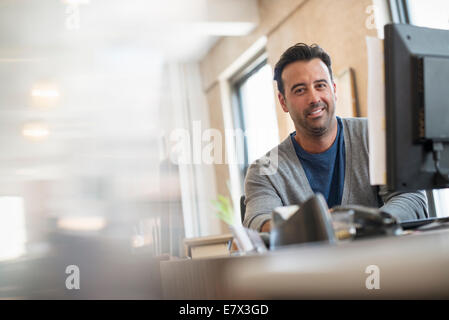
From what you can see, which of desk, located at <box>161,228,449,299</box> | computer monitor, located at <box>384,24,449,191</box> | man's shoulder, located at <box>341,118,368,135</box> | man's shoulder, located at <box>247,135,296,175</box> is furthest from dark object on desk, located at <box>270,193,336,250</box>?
man's shoulder, located at <box>341,118,368,135</box>

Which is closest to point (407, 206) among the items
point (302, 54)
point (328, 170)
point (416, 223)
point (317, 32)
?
point (416, 223)

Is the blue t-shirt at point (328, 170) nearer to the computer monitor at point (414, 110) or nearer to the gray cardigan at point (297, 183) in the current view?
the gray cardigan at point (297, 183)

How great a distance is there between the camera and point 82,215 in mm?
4207

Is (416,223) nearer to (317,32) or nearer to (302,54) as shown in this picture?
(302,54)

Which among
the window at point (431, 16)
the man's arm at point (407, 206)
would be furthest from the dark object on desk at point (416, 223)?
the window at point (431, 16)

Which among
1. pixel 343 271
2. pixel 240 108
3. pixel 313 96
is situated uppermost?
pixel 240 108

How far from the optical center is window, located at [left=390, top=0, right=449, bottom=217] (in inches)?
93.1

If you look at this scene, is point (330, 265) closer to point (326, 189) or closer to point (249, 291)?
point (249, 291)

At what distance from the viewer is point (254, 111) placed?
181 inches

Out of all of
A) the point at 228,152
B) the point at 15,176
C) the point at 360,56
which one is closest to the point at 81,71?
the point at 15,176

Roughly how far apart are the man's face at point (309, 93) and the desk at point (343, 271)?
26.2 inches

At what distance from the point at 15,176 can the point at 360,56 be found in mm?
2830

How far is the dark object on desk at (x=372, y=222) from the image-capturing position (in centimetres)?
73

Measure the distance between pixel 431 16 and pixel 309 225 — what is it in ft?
7.56
